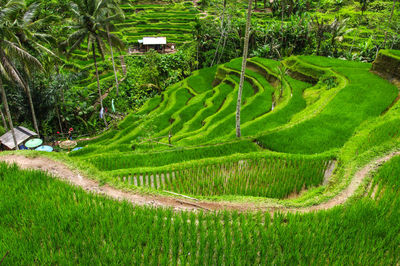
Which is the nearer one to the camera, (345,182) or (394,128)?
(345,182)

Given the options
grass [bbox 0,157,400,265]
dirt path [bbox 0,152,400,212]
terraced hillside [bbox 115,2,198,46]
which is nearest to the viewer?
grass [bbox 0,157,400,265]

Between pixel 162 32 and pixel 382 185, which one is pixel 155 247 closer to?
pixel 382 185

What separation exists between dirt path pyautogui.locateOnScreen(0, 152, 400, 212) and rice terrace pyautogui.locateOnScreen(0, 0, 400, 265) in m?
0.04

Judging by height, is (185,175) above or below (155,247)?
below

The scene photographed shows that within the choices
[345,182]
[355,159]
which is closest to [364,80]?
[355,159]

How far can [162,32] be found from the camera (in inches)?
1480

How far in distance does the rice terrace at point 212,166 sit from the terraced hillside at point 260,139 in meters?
0.05

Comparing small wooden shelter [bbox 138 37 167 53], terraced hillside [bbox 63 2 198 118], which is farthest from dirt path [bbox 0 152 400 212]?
small wooden shelter [bbox 138 37 167 53]

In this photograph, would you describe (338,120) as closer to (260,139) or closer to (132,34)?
(260,139)

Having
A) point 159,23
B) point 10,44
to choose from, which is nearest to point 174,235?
point 10,44

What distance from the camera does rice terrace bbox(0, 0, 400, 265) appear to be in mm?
2652

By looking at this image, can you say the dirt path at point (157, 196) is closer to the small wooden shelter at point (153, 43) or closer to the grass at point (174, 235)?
the grass at point (174, 235)

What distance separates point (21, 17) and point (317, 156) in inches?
629

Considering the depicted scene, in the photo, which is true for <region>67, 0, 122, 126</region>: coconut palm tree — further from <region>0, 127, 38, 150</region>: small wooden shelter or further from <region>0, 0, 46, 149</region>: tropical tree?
<region>0, 127, 38, 150</region>: small wooden shelter
